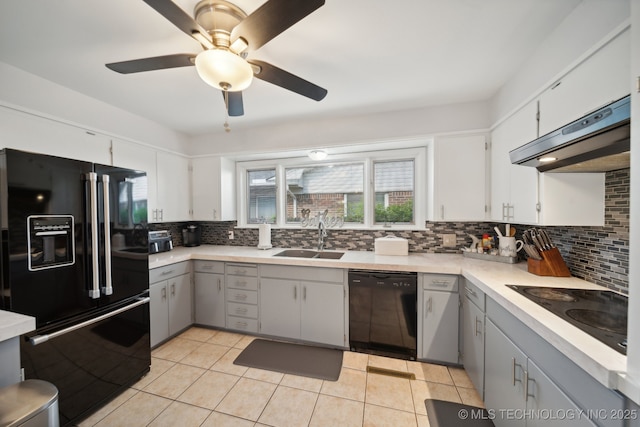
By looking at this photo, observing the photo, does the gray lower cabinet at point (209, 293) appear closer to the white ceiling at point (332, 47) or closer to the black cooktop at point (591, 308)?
the white ceiling at point (332, 47)

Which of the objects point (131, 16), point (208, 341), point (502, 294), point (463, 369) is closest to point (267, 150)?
point (131, 16)

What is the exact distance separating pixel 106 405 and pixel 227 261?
4.43ft

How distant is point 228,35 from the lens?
1.23 m

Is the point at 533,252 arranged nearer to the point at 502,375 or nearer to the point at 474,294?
the point at 474,294

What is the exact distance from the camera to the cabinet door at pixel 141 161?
2.37 metres

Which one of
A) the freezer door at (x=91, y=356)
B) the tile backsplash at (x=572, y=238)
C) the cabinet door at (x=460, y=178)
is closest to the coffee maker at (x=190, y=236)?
the tile backsplash at (x=572, y=238)

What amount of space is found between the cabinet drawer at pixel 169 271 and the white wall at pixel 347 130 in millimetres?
1476

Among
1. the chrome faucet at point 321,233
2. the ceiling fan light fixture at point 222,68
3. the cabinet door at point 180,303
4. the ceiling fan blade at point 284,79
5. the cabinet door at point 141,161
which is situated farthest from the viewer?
the chrome faucet at point 321,233

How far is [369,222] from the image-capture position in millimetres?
2936

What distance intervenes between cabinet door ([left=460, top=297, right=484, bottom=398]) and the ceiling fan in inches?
78.6

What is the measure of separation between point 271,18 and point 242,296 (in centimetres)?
244

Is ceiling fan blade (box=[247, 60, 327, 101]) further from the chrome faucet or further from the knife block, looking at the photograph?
the knife block

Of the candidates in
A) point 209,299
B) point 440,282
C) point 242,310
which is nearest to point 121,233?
point 209,299

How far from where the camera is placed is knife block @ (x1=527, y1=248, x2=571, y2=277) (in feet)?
5.33
